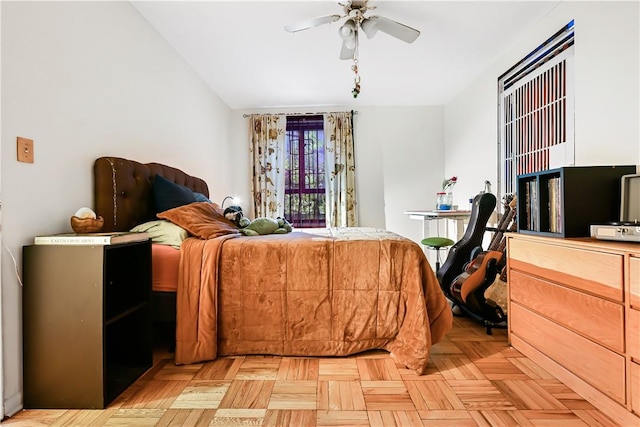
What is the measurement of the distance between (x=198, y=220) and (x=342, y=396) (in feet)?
4.52

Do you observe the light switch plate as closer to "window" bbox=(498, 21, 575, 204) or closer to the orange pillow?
the orange pillow

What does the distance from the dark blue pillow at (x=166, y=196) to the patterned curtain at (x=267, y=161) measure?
8.62 ft

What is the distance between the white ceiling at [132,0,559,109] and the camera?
2637mm

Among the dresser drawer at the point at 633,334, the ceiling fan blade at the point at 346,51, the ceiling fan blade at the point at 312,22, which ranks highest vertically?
the ceiling fan blade at the point at 312,22

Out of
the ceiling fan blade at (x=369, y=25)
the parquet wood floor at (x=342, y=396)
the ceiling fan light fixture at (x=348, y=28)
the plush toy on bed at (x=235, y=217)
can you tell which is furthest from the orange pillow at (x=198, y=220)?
the ceiling fan blade at (x=369, y=25)

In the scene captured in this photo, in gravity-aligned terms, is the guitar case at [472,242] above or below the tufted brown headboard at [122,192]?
below

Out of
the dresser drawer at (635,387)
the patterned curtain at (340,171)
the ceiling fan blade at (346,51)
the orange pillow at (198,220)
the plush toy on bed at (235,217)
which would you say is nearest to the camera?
the dresser drawer at (635,387)

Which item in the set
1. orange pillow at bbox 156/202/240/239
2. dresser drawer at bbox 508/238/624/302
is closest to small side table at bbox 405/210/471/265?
dresser drawer at bbox 508/238/624/302

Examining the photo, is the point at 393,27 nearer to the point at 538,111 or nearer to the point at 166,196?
the point at 538,111

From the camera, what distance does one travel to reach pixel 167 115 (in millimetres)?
3129

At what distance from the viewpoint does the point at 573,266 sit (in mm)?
1734

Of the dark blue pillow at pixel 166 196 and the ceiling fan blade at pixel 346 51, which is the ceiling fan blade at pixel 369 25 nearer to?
the ceiling fan blade at pixel 346 51

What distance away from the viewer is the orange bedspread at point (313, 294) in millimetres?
2080

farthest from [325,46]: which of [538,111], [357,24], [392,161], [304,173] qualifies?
[392,161]
